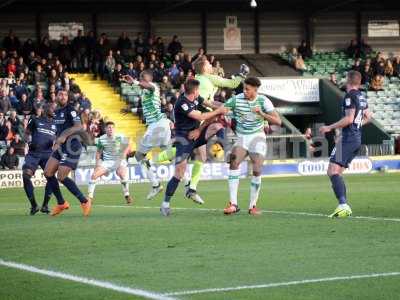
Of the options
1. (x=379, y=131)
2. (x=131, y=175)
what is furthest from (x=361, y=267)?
(x=379, y=131)

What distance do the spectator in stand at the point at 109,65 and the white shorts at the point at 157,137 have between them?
18.3 metres

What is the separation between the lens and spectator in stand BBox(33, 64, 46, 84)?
3466 cm

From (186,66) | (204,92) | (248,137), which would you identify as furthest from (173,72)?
(248,137)

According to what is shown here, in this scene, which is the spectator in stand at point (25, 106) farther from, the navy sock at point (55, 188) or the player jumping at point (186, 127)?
the player jumping at point (186, 127)

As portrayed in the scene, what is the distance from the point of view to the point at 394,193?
20.8 meters

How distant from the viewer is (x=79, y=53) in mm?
39438

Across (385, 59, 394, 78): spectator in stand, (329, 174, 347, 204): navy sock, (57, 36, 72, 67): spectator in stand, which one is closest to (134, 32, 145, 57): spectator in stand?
(57, 36, 72, 67): spectator in stand

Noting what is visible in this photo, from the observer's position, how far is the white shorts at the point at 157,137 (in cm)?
1988

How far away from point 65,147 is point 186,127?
1978 mm

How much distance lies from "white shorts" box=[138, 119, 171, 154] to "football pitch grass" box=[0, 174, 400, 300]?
313 cm

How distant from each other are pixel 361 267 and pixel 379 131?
3013 centimetres

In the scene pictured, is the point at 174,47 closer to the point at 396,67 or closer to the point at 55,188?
the point at 396,67

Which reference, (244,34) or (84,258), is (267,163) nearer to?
(244,34)

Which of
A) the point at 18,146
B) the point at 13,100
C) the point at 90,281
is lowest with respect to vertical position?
the point at 18,146
